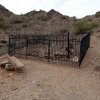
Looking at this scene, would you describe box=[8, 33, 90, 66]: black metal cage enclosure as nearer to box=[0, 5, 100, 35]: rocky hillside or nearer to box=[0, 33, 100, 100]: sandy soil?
box=[0, 33, 100, 100]: sandy soil

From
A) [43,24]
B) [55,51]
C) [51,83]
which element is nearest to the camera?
[51,83]

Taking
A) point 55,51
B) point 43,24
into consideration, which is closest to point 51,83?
point 55,51

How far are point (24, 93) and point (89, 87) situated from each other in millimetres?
2474

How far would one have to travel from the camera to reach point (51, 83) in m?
9.97

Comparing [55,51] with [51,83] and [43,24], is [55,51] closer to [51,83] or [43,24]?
[51,83]

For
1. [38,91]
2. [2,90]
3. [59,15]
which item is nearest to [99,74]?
[38,91]

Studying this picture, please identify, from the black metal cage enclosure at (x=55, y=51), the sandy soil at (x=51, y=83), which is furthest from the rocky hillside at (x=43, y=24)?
the sandy soil at (x=51, y=83)

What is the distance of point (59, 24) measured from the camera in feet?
104

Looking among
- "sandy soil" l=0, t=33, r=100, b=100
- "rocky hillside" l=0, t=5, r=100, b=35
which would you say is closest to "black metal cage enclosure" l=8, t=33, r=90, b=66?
"sandy soil" l=0, t=33, r=100, b=100

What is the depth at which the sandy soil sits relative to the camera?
8594mm

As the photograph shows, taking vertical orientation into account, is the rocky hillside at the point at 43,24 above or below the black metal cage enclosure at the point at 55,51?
above

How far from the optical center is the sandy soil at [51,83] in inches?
338

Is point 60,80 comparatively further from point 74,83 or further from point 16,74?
point 16,74

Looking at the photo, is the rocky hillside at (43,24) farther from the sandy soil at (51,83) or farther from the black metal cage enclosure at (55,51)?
the sandy soil at (51,83)
